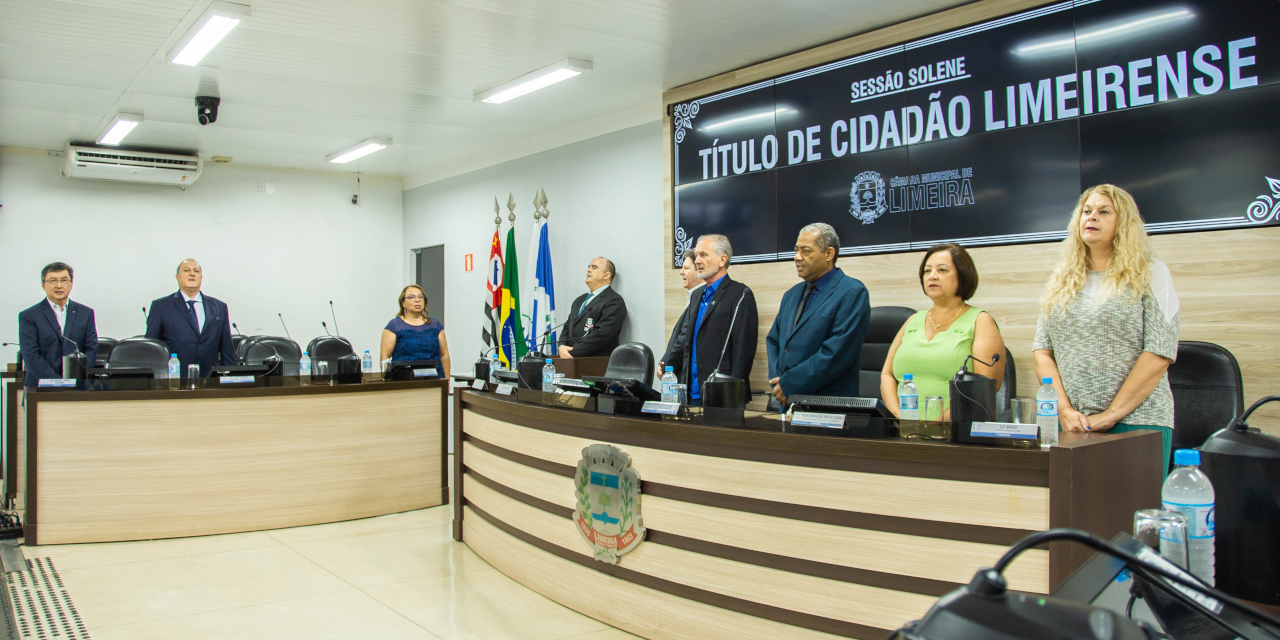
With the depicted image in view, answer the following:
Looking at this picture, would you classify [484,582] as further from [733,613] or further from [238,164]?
[238,164]

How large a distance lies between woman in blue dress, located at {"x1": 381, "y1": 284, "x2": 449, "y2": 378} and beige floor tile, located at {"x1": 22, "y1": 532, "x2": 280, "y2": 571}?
142 cm

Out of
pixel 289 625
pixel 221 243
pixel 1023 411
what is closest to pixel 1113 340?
pixel 1023 411

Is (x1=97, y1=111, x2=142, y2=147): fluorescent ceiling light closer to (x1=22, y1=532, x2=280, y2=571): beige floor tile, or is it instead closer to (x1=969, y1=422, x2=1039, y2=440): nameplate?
(x1=22, y1=532, x2=280, y2=571): beige floor tile

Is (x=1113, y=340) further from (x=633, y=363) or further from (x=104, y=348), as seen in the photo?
(x=104, y=348)

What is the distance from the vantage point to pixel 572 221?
7.21 metres

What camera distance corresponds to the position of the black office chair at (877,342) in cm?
437

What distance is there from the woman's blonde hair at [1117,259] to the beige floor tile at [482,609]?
201 cm

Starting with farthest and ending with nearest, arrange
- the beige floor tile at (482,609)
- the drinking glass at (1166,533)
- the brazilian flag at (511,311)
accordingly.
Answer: the brazilian flag at (511,311)
the beige floor tile at (482,609)
the drinking glass at (1166,533)

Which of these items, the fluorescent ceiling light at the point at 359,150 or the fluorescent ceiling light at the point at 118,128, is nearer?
the fluorescent ceiling light at the point at 118,128

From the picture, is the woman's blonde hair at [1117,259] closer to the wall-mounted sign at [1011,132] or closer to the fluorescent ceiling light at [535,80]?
the wall-mounted sign at [1011,132]

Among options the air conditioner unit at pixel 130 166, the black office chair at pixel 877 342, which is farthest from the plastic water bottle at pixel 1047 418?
the air conditioner unit at pixel 130 166

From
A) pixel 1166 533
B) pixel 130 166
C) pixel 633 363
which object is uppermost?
pixel 130 166

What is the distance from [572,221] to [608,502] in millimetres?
4571

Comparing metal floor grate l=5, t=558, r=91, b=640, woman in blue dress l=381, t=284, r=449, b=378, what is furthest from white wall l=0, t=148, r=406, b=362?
metal floor grate l=5, t=558, r=91, b=640
